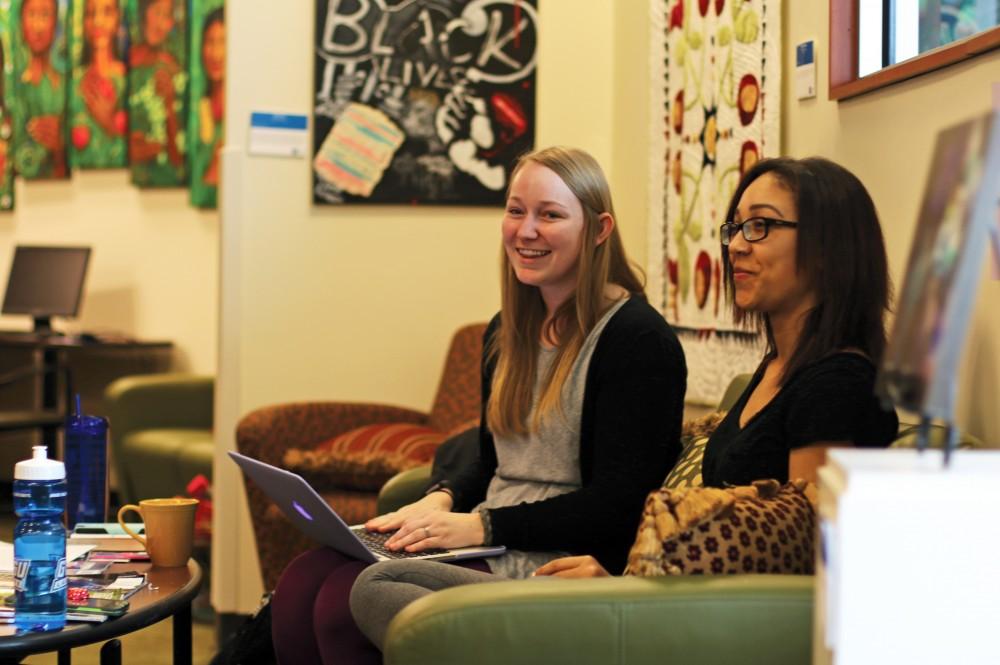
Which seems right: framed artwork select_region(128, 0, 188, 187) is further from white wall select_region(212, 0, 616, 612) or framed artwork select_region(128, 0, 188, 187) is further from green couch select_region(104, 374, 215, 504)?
white wall select_region(212, 0, 616, 612)

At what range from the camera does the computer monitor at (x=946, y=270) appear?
1.04 m

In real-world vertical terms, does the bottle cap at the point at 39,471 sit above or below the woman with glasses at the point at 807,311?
below

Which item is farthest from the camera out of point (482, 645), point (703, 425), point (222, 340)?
point (222, 340)

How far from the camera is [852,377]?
1780 millimetres

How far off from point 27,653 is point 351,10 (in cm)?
270

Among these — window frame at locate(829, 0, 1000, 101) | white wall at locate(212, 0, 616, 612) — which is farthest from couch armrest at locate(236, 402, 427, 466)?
window frame at locate(829, 0, 1000, 101)

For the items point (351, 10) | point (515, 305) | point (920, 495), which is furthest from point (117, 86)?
point (920, 495)

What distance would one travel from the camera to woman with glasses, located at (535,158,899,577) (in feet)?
5.79

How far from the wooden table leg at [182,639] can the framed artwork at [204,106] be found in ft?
12.3

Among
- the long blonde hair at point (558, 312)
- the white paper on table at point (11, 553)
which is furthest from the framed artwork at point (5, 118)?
the long blonde hair at point (558, 312)

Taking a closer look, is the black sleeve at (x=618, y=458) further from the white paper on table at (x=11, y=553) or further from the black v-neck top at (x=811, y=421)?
the white paper on table at (x=11, y=553)

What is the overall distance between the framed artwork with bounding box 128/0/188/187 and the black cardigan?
405 centimetres

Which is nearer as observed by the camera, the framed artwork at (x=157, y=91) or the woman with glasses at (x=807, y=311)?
the woman with glasses at (x=807, y=311)

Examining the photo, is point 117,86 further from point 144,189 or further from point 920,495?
point 920,495
